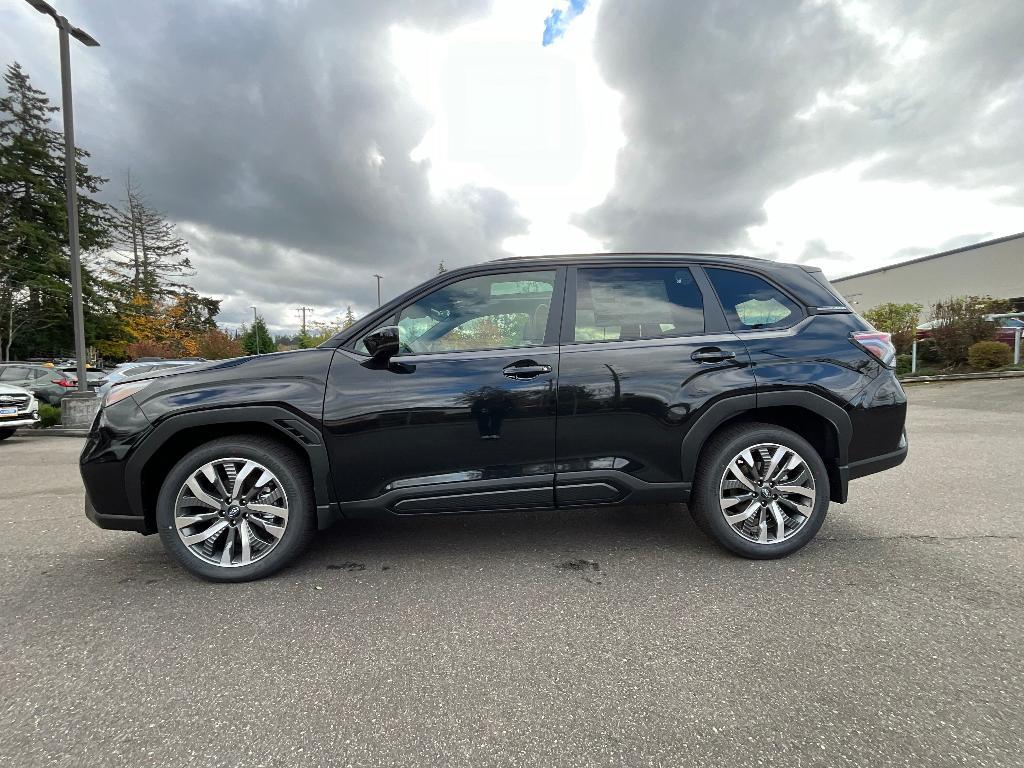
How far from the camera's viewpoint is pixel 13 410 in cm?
863

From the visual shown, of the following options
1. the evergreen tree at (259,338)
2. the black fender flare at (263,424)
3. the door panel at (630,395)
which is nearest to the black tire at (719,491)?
the door panel at (630,395)

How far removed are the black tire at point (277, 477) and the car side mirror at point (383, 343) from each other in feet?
2.57

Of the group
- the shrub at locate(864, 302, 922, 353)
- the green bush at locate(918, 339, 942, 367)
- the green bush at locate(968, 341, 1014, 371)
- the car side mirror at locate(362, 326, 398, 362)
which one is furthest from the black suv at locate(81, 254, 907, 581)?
the green bush at locate(918, 339, 942, 367)

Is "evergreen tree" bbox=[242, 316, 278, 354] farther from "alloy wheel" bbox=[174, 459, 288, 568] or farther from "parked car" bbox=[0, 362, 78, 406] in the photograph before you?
"alloy wheel" bbox=[174, 459, 288, 568]

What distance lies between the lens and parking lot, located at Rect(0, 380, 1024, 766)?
1.54 metres

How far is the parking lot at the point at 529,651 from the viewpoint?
1.54 meters

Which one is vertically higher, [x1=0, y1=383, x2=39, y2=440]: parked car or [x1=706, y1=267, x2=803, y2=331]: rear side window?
[x1=706, y1=267, x2=803, y2=331]: rear side window

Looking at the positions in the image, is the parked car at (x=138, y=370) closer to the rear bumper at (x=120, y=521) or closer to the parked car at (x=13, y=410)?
the rear bumper at (x=120, y=521)

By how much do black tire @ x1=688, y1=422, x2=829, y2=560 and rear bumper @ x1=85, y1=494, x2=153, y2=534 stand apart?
10.4 ft

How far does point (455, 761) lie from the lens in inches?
57.7

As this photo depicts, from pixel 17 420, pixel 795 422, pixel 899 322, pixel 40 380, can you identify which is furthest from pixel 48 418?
pixel 899 322

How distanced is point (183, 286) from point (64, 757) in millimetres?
51700

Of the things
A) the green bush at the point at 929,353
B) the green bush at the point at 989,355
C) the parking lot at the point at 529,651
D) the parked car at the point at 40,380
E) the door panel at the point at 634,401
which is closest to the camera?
the parking lot at the point at 529,651

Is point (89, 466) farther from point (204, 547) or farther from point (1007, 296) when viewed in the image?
point (1007, 296)
